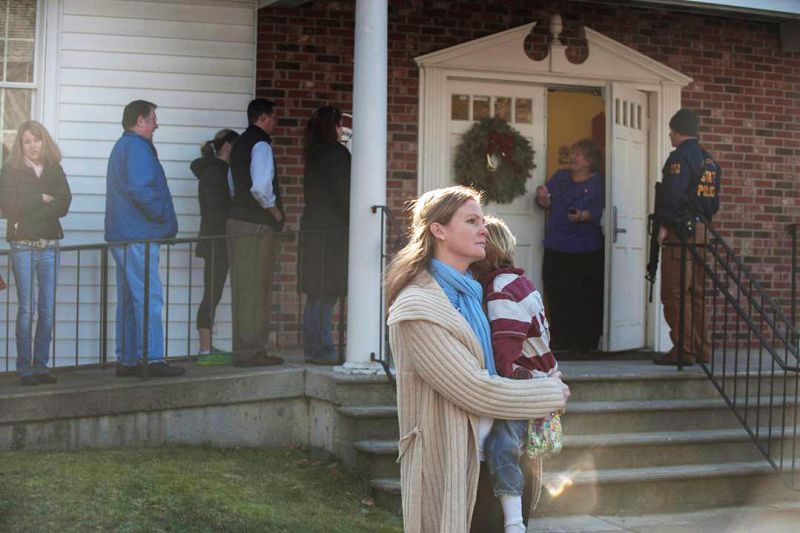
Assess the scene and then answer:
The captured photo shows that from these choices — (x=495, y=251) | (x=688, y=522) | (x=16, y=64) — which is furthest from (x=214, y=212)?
(x=495, y=251)

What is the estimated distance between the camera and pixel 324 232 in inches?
306

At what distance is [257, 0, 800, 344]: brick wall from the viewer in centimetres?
884

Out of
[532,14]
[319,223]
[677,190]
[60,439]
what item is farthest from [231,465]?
[532,14]

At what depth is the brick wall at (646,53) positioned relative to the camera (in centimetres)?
884

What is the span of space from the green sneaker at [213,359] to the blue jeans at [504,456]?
14.5ft

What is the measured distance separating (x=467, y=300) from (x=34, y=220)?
450 centimetres

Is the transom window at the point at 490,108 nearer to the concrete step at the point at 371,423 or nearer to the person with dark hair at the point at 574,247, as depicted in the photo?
the person with dark hair at the point at 574,247

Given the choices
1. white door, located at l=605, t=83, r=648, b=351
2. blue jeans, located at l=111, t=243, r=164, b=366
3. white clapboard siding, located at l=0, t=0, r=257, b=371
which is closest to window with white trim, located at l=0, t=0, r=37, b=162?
white clapboard siding, located at l=0, t=0, r=257, b=371

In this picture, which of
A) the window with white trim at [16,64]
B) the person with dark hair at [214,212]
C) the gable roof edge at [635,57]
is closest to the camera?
the person with dark hair at [214,212]

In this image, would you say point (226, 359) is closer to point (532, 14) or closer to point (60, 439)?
point (60, 439)

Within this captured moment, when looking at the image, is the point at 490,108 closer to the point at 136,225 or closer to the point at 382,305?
the point at 382,305

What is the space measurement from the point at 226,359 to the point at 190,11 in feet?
8.72

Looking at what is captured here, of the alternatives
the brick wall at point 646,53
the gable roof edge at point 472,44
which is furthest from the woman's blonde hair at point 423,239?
the gable roof edge at point 472,44

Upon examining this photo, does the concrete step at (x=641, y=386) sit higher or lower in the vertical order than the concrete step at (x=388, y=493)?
higher
